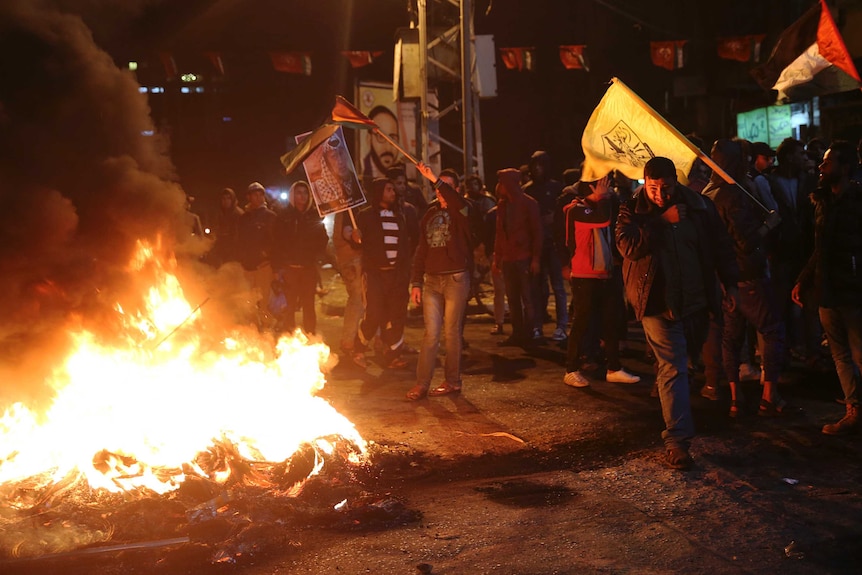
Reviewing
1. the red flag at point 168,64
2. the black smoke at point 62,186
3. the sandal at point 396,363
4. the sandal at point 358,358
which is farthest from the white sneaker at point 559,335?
the red flag at point 168,64

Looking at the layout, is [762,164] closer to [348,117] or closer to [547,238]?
[547,238]

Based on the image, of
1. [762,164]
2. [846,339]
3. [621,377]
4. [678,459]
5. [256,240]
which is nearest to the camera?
[678,459]

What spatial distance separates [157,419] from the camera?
6.05 metres

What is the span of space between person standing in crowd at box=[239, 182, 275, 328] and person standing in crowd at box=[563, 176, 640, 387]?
4.44 metres

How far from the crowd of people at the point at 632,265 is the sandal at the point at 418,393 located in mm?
12

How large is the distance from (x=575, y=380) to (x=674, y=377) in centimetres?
273

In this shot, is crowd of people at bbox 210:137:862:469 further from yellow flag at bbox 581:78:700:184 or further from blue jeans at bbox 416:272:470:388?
yellow flag at bbox 581:78:700:184

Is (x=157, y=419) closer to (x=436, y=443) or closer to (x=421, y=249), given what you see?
(x=436, y=443)

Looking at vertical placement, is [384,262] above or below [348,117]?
below

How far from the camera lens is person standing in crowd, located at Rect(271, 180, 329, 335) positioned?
10.6m

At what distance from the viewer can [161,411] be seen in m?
6.12

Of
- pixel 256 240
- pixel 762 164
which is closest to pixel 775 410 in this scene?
pixel 762 164

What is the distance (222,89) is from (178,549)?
3640 cm

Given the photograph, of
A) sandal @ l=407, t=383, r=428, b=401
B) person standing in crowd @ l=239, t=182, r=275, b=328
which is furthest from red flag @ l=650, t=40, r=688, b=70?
sandal @ l=407, t=383, r=428, b=401
